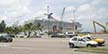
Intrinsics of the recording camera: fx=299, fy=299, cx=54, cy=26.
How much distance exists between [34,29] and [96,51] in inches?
4055

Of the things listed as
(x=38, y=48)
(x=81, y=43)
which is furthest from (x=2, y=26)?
(x=81, y=43)

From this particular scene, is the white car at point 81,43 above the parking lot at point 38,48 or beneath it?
above

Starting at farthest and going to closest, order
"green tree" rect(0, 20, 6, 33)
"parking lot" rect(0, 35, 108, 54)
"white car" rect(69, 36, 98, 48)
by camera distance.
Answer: "green tree" rect(0, 20, 6, 33), "white car" rect(69, 36, 98, 48), "parking lot" rect(0, 35, 108, 54)

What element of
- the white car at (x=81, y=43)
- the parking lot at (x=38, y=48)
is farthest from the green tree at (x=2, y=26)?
the white car at (x=81, y=43)

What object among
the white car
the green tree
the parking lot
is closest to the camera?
the parking lot

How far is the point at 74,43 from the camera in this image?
35.8 m

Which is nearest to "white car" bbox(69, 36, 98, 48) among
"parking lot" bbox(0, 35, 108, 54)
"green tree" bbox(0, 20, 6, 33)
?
"parking lot" bbox(0, 35, 108, 54)

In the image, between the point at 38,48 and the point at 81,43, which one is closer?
the point at 81,43

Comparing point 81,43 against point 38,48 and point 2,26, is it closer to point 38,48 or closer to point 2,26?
point 38,48

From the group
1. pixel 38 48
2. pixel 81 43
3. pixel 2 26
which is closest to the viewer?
pixel 81 43

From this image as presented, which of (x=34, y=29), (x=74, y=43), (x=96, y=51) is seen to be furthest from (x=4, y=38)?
(x=34, y=29)

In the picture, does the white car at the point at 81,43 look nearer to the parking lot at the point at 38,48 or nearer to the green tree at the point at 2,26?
the parking lot at the point at 38,48

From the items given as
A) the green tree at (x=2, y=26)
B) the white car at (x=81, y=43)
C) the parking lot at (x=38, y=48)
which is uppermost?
A: the green tree at (x=2, y=26)

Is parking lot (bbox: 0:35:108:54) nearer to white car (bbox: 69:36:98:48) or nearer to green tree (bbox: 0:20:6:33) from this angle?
white car (bbox: 69:36:98:48)
